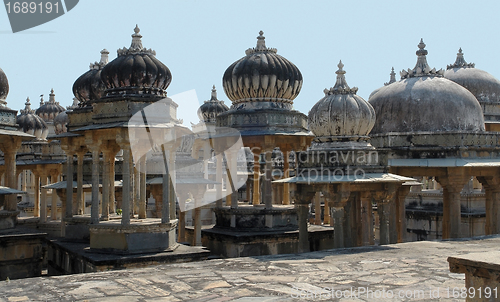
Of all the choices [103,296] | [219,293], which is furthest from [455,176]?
[103,296]

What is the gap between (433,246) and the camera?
1109 cm

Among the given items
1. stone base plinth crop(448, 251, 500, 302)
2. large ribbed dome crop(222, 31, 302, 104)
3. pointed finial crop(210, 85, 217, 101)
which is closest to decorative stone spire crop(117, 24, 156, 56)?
large ribbed dome crop(222, 31, 302, 104)

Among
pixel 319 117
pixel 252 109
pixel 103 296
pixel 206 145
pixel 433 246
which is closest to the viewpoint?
pixel 103 296

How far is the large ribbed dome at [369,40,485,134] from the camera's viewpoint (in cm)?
1612

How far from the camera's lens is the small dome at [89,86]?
15664mm

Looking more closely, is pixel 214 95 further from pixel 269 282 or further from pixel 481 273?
pixel 481 273

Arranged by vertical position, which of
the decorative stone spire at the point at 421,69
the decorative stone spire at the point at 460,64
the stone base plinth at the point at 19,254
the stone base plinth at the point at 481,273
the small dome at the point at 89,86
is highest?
the decorative stone spire at the point at 460,64

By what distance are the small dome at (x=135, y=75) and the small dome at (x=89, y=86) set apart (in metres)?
2.64

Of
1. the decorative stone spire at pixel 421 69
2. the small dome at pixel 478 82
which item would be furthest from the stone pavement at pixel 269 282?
the small dome at pixel 478 82

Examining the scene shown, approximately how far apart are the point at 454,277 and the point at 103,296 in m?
4.81

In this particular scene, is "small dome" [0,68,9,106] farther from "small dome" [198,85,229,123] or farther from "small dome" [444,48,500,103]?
"small dome" [444,48,500,103]

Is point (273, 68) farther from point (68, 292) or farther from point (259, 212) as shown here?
point (68, 292)

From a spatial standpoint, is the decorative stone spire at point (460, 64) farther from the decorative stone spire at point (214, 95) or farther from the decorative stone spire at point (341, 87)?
the decorative stone spire at point (341, 87)

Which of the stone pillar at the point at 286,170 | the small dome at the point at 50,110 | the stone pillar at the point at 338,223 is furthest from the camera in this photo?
the small dome at the point at 50,110
